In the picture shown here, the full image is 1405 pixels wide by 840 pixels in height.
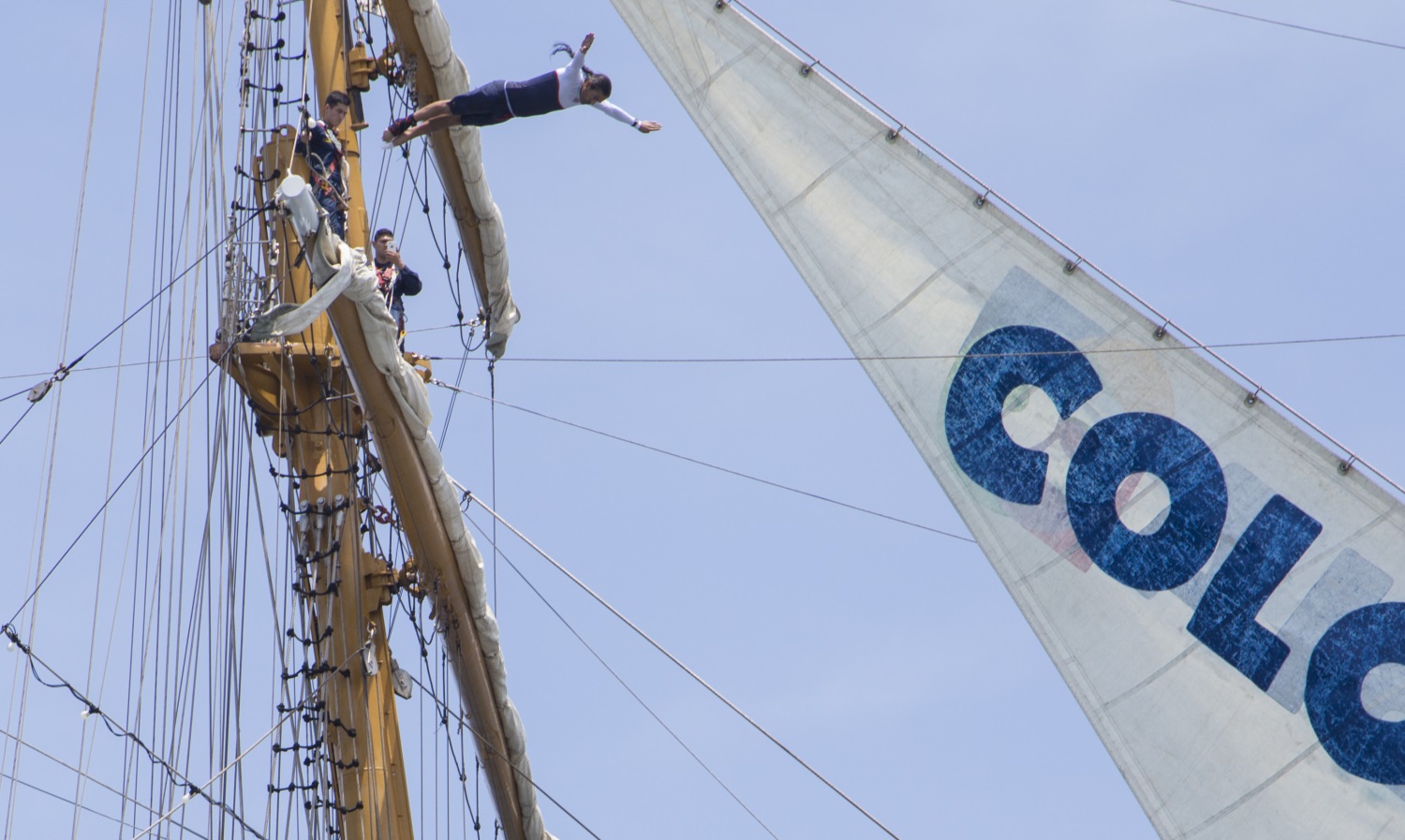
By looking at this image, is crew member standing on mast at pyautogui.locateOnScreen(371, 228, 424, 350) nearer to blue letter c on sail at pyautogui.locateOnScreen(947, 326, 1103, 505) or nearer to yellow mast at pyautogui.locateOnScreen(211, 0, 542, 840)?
yellow mast at pyautogui.locateOnScreen(211, 0, 542, 840)

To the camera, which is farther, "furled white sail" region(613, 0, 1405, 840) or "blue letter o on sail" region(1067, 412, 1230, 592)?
"blue letter o on sail" region(1067, 412, 1230, 592)

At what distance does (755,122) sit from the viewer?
54.7 feet

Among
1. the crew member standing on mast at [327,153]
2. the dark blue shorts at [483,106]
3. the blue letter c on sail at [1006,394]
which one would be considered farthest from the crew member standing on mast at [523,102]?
the blue letter c on sail at [1006,394]

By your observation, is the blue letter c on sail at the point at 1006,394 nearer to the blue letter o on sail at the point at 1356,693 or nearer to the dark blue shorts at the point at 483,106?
the blue letter o on sail at the point at 1356,693

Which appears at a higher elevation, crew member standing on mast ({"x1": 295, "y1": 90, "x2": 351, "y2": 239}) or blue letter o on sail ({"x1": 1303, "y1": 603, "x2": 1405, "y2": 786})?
crew member standing on mast ({"x1": 295, "y1": 90, "x2": 351, "y2": 239})

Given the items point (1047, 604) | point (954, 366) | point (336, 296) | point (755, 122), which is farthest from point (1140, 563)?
point (336, 296)

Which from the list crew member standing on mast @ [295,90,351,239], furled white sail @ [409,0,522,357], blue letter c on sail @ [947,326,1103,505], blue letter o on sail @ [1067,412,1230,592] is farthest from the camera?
furled white sail @ [409,0,522,357]

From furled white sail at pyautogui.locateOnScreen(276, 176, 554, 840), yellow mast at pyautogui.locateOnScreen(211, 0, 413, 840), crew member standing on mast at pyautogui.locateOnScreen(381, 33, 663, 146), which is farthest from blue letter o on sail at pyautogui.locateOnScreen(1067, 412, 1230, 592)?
yellow mast at pyautogui.locateOnScreen(211, 0, 413, 840)

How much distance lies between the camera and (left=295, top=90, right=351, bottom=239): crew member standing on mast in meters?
17.3

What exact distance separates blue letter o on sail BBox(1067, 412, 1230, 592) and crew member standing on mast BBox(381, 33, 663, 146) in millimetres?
3673

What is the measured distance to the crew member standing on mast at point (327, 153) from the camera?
17297 millimetres

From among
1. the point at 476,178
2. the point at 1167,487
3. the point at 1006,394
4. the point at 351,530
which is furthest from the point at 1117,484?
the point at 351,530

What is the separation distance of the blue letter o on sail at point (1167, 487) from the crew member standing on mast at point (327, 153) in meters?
6.01

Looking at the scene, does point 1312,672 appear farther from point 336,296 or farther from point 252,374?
point 252,374
